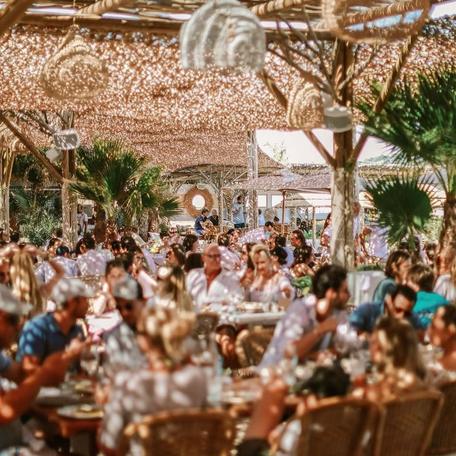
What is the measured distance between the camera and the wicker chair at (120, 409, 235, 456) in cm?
342

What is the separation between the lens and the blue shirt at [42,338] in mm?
4758

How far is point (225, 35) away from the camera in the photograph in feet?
21.1

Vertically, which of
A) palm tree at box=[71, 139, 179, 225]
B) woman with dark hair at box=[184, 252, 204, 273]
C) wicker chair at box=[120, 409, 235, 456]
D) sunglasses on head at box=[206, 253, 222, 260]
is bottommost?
wicker chair at box=[120, 409, 235, 456]

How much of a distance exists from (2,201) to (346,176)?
14.5 meters

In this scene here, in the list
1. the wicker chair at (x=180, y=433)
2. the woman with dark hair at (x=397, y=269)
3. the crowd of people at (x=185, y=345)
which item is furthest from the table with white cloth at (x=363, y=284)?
the wicker chair at (x=180, y=433)

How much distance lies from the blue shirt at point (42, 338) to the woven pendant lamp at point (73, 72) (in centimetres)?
456

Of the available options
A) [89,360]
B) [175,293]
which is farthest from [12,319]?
[175,293]

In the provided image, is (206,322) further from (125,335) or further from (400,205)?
(400,205)

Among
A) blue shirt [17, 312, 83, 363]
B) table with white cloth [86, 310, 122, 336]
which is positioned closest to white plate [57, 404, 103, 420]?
blue shirt [17, 312, 83, 363]

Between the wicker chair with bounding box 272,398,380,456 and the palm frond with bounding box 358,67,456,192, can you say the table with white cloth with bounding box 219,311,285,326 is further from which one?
the wicker chair with bounding box 272,398,380,456

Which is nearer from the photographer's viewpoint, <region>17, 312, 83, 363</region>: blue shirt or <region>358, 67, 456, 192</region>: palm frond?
<region>17, 312, 83, 363</region>: blue shirt

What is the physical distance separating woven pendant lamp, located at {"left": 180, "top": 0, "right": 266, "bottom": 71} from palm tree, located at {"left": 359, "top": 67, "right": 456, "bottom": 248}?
283 centimetres

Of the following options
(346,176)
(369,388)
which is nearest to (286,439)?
(369,388)

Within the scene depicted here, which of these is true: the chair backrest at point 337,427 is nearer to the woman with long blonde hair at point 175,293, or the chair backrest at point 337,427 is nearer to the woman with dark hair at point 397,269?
the woman with long blonde hair at point 175,293
